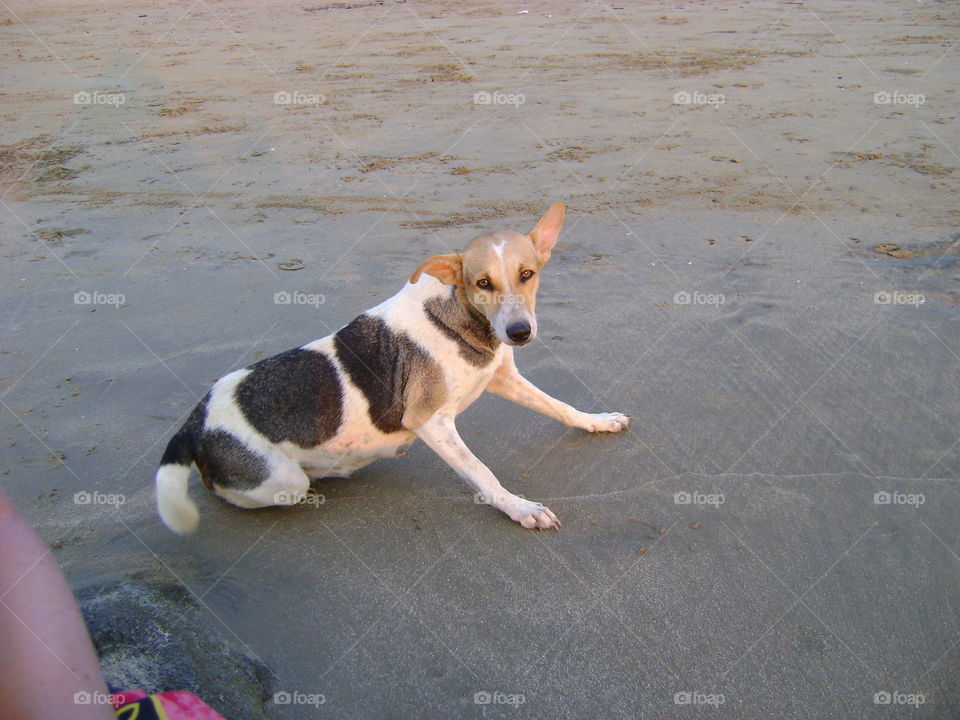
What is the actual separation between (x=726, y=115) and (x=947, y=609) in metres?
8.17

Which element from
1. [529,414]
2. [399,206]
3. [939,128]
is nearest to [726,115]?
[939,128]

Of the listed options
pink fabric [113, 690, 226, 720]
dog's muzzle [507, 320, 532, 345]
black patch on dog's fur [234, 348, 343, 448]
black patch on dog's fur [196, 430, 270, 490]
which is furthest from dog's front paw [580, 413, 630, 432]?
pink fabric [113, 690, 226, 720]

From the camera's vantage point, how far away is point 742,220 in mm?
7480

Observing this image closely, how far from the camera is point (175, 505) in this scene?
3814 mm

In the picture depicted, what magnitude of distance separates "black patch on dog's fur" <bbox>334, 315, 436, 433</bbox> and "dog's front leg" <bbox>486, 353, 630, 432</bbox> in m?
0.63

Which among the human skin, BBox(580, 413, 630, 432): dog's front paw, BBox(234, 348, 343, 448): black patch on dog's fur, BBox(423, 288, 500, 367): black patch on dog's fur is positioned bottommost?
BBox(580, 413, 630, 432): dog's front paw

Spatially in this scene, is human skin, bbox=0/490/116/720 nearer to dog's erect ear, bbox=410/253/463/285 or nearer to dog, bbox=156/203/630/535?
dog, bbox=156/203/630/535

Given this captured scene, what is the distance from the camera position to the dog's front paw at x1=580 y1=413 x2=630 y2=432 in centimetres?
469

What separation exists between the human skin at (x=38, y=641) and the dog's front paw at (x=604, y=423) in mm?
3522

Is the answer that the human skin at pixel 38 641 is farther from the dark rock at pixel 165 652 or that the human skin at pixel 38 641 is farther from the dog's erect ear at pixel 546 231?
the dog's erect ear at pixel 546 231

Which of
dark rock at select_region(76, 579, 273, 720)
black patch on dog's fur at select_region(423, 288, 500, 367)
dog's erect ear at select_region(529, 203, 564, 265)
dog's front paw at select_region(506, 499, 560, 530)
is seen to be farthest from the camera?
dog's erect ear at select_region(529, 203, 564, 265)

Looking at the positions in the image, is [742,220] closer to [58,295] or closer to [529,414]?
[529,414]

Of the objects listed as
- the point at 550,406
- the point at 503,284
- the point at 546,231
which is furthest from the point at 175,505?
the point at 546,231

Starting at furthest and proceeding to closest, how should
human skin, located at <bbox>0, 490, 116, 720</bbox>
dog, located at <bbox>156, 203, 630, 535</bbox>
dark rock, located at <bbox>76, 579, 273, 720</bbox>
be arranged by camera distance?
dog, located at <bbox>156, 203, 630, 535</bbox>
dark rock, located at <bbox>76, 579, 273, 720</bbox>
human skin, located at <bbox>0, 490, 116, 720</bbox>
